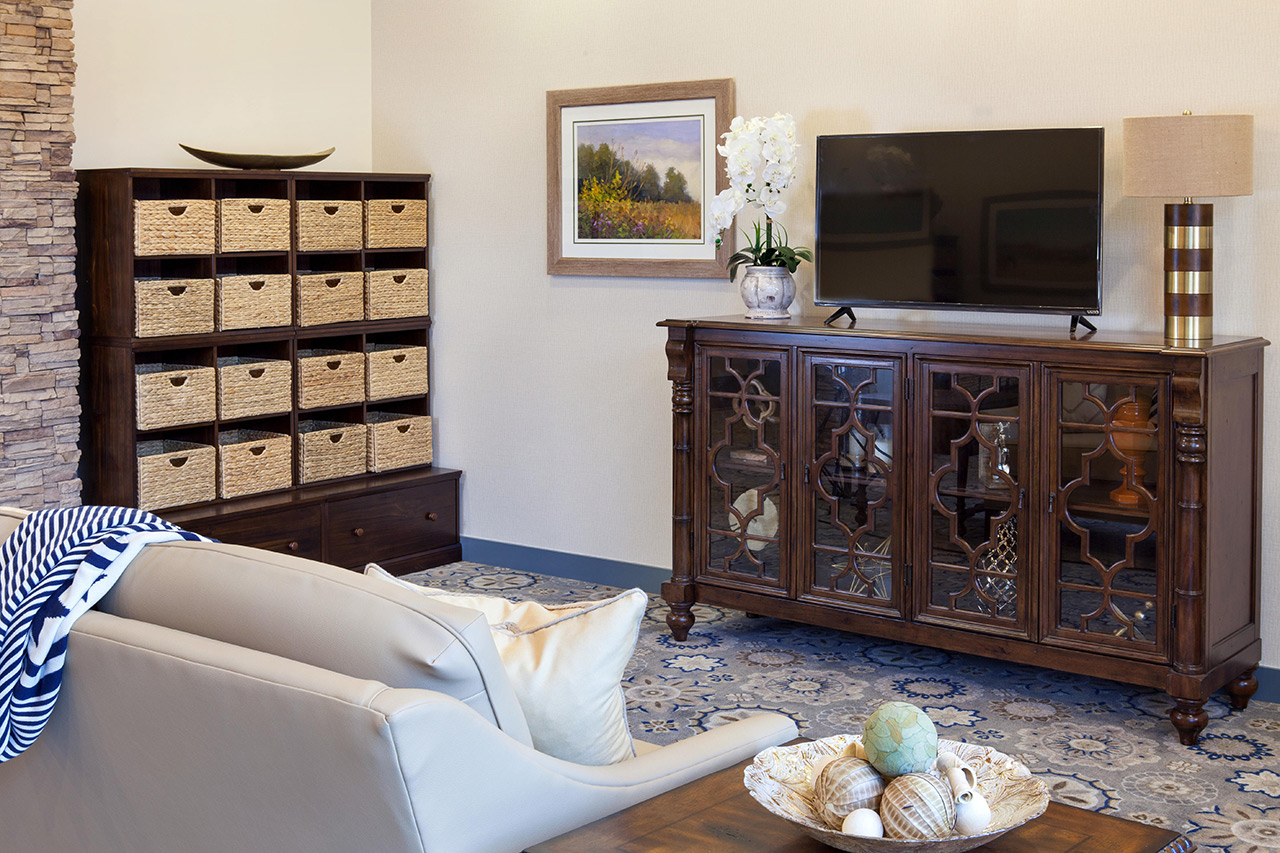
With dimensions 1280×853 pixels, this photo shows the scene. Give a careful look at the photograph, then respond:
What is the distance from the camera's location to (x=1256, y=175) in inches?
148

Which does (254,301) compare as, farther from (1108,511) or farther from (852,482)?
(1108,511)

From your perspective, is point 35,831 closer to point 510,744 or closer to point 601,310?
point 510,744

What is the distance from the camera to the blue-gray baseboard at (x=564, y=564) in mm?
5191

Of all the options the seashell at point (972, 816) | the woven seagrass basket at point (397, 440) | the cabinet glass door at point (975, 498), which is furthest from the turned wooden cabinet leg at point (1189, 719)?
the woven seagrass basket at point (397, 440)

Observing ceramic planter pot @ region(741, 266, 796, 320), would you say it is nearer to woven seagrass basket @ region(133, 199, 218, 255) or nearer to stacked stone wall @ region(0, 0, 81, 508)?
woven seagrass basket @ region(133, 199, 218, 255)

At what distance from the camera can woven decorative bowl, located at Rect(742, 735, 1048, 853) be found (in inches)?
56.7

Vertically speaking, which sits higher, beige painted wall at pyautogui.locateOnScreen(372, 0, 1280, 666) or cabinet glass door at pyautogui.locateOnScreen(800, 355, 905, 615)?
beige painted wall at pyautogui.locateOnScreen(372, 0, 1280, 666)

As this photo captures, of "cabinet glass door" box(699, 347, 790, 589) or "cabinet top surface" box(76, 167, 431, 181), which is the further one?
"cabinet top surface" box(76, 167, 431, 181)

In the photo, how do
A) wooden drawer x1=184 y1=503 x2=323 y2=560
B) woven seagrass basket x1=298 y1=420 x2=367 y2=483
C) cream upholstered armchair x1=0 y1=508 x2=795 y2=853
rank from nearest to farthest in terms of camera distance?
cream upholstered armchair x1=0 y1=508 x2=795 y2=853
wooden drawer x1=184 y1=503 x2=323 y2=560
woven seagrass basket x1=298 y1=420 x2=367 y2=483

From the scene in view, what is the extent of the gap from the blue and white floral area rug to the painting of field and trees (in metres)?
1.46

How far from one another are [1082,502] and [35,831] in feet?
9.08

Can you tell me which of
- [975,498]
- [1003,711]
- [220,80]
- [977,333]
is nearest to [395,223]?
[220,80]

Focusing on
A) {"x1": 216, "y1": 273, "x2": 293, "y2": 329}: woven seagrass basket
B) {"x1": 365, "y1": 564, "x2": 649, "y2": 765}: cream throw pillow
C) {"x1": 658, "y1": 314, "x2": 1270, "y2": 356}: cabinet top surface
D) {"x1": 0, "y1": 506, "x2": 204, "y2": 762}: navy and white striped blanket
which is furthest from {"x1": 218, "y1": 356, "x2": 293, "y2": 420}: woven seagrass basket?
{"x1": 365, "y1": 564, "x2": 649, "y2": 765}: cream throw pillow

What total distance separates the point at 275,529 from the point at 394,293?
115 cm
